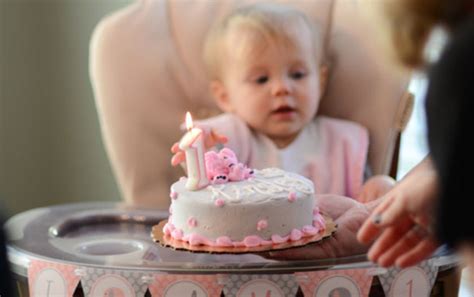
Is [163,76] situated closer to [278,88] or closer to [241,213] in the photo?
[278,88]

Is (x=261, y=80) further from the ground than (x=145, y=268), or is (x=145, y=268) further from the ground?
(x=261, y=80)

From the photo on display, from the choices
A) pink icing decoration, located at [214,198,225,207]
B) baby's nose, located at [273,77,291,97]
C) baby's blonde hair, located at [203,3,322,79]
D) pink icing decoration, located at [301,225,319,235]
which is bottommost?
pink icing decoration, located at [301,225,319,235]

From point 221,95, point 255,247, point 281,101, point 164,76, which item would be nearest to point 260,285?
point 255,247

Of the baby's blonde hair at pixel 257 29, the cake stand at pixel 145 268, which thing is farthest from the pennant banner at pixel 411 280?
the baby's blonde hair at pixel 257 29

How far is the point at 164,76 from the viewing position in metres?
1.12

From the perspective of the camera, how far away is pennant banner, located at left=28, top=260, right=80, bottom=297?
764mm

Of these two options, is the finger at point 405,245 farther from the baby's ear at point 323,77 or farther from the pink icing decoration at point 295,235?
the baby's ear at point 323,77

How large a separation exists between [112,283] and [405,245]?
296 millimetres

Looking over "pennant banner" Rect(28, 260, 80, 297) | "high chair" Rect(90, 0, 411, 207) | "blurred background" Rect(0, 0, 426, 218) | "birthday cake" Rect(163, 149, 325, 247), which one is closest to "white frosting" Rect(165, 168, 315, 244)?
"birthday cake" Rect(163, 149, 325, 247)

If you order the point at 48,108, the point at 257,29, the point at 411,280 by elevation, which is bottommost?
the point at 411,280

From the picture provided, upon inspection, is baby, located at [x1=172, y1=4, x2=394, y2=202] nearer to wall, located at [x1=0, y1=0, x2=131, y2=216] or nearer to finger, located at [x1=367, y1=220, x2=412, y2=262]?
finger, located at [x1=367, y1=220, x2=412, y2=262]

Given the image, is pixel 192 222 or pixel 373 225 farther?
pixel 192 222

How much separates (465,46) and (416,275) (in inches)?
14.6

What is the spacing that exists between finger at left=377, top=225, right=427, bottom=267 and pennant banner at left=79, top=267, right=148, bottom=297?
0.83 ft
